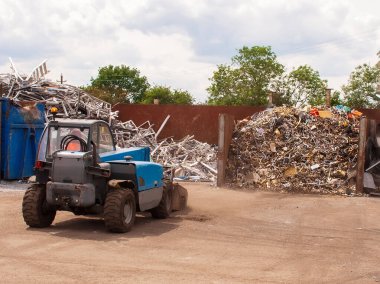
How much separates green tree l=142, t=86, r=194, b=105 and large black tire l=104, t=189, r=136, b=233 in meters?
56.6

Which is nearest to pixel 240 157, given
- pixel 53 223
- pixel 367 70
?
pixel 53 223

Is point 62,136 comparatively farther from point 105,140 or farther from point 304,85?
point 304,85

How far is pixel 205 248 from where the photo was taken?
963 cm

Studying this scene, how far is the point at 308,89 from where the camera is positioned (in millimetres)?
47781

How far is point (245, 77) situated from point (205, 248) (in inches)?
1575

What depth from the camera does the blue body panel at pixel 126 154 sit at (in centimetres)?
1150

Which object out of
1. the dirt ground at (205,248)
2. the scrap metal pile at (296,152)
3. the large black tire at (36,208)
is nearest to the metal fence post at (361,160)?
the scrap metal pile at (296,152)

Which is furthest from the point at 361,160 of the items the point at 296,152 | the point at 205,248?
the point at 205,248

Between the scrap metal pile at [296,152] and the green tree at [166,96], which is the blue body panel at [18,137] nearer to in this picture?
the scrap metal pile at [296,152]

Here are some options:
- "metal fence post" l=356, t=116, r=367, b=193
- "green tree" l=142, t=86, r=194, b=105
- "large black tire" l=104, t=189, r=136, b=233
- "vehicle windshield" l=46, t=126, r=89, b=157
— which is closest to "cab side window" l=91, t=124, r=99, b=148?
"vehicle windshield" l=46, t=126, r=89, b=157

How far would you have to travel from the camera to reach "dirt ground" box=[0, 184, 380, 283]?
788 centimetres

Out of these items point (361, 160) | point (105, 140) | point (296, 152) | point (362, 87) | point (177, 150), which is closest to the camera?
point (105, 140)

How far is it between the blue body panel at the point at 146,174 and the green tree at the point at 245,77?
3587cm

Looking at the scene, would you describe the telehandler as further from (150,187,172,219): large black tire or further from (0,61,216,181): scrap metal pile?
(0,61,216,181): scrap metal pile
